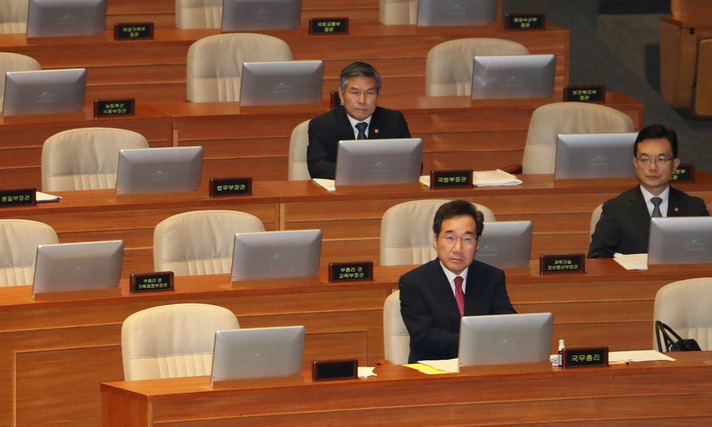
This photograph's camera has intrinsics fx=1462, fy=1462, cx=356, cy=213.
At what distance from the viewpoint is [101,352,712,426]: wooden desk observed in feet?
13.7

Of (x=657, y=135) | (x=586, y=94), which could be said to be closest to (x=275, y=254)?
(x=657, y=135)

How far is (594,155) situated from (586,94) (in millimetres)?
1083

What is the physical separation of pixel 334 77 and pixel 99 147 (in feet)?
6.22

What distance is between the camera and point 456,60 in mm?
7797

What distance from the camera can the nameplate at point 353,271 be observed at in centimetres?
545

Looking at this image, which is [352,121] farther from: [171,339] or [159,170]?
[171,339]

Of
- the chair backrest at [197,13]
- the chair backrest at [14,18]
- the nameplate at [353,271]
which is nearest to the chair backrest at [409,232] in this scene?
the nameplate at [353,271]

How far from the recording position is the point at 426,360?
480 centimetres

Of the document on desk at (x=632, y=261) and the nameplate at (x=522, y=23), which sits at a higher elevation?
the nameplate at (x=522, y=23)

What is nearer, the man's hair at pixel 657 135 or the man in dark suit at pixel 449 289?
the man in dark suit at pixel 449 289

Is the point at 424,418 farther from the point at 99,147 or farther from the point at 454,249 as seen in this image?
the point at 99,147

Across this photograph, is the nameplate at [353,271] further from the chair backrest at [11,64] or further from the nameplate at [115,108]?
the chair backrest at [11,64]

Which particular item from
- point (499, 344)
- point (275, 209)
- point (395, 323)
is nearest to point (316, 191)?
point (275, 209)

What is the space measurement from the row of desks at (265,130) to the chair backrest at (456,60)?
0.59ft
